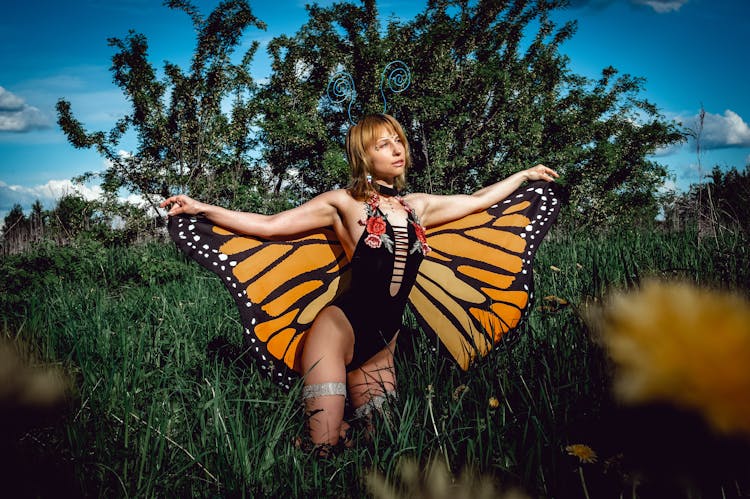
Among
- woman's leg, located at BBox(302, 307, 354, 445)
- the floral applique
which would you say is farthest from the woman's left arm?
woman's leg, located at BBox(302, 307, 354, 445)

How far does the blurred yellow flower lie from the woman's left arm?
2536 mm

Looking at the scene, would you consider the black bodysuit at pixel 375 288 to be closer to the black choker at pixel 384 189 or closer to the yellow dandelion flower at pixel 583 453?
the black choker at pixel 384 189

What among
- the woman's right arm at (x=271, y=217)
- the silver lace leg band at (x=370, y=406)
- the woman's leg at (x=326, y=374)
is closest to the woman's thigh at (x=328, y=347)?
the woman's leg at (x=326, y=374)

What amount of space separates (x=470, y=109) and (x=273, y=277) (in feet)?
42.7

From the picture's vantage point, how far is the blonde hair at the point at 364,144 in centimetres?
262

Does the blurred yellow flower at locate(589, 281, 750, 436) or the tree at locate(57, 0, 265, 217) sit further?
the tree at locate(57, 0, 265, 217)

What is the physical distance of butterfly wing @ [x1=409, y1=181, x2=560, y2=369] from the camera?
272 centimetres

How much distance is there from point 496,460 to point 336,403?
88cm

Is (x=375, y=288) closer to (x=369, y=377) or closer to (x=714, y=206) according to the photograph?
(x=369, y=377)

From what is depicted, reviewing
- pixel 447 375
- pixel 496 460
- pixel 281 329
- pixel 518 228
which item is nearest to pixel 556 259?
pixel 518 228

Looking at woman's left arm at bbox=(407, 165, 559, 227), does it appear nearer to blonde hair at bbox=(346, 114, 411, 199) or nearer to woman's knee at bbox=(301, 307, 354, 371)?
blonde hair at bbox=(346, 114, 411, 199)

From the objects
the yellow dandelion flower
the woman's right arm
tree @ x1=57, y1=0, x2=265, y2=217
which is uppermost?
tree @ x1=57, y1=0, x2=265, y2=217

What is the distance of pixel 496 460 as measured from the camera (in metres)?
1.55

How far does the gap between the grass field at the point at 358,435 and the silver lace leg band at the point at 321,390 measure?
2.2 inches
